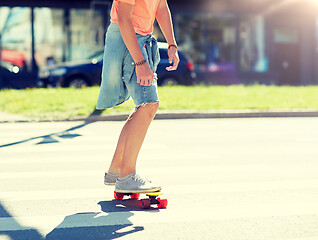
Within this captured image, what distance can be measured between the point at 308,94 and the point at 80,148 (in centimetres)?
1009

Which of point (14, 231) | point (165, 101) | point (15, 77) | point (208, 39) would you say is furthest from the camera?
point (208, 39)

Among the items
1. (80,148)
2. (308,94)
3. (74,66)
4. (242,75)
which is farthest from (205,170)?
(242,75)

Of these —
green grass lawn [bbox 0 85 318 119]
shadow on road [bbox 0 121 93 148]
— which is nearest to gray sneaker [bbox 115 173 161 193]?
shadow on road [bbox 0 121 93 148]

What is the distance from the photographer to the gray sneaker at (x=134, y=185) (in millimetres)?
4172

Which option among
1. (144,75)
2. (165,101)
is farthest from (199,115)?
(144,75)

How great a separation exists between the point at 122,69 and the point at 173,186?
128 centimetres

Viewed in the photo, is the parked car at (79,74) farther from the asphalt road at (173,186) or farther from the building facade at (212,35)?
the asphalt road at (173,186)

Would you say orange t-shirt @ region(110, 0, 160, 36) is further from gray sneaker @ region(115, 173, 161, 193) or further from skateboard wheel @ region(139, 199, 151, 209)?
skateboard wheel @ region(139, 199, 151, 209)

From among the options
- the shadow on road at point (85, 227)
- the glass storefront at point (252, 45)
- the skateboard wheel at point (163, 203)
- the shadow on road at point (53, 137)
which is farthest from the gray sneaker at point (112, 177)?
the glass storefront at point (252, 45)

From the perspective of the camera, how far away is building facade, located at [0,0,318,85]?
23078mm

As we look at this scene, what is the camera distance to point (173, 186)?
5.03 meters

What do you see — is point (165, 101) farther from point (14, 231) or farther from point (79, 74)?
point (14, 231)

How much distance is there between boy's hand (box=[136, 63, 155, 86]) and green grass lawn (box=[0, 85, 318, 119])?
7.49 m

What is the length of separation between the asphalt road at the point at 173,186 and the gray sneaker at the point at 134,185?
0.46 ft
